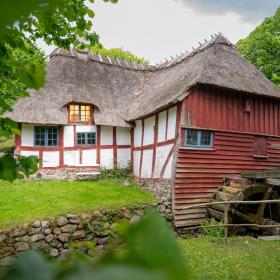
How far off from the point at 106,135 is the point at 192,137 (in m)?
5.78

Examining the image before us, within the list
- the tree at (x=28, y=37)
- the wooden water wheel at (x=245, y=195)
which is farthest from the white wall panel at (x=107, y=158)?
the tree at (x=28, y=37)

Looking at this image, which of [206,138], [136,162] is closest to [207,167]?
[206,138]

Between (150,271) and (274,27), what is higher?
(274,27)

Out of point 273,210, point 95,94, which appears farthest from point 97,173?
point 273,210

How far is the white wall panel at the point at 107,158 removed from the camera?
54.6 feet

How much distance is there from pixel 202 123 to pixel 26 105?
28.5ft

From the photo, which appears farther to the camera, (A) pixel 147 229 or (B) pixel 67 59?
(B) pixel 67 59

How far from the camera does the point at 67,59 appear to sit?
60.1 feet

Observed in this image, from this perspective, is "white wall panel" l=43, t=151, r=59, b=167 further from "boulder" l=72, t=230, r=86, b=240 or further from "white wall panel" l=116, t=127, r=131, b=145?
"boulder" l=72, t=230, r=86, b=240

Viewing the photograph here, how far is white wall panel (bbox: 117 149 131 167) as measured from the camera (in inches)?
666

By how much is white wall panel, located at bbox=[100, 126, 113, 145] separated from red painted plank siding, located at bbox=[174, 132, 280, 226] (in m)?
5.71

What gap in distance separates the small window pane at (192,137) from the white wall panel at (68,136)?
6.58 metres

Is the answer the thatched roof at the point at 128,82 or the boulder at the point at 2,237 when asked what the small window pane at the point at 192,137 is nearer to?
the thatched roof at the point at 128,82

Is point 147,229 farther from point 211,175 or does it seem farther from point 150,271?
point 211,175
